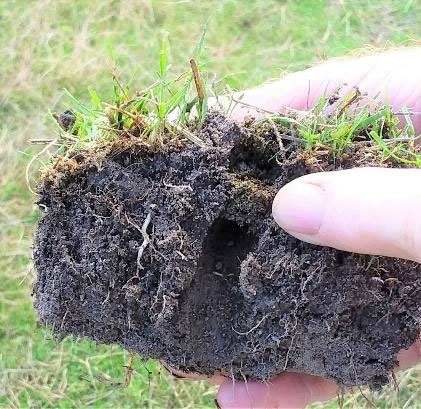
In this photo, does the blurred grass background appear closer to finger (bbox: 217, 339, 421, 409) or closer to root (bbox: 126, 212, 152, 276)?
finger (bbox: 217, 339, 421, 409)

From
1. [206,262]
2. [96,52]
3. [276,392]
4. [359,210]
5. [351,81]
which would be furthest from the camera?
[96,52]

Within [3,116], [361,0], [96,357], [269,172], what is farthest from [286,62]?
[269,172]

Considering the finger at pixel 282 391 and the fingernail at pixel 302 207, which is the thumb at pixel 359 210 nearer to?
the fingernail at pixel 302 207

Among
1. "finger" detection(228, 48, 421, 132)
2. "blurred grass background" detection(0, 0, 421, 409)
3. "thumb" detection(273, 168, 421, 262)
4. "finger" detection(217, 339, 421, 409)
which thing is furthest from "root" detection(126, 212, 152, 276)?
"blurred grass background" detection(0, 0, 421, 409)

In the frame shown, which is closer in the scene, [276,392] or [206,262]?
[206,262]

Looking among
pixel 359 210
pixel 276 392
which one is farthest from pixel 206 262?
pixel 276 392

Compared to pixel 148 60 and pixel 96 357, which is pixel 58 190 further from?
pixel 148 60

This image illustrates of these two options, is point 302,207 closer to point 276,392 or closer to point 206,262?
point 206,262

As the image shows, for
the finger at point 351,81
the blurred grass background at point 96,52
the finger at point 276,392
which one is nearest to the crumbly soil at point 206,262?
the finger at point 276,392
